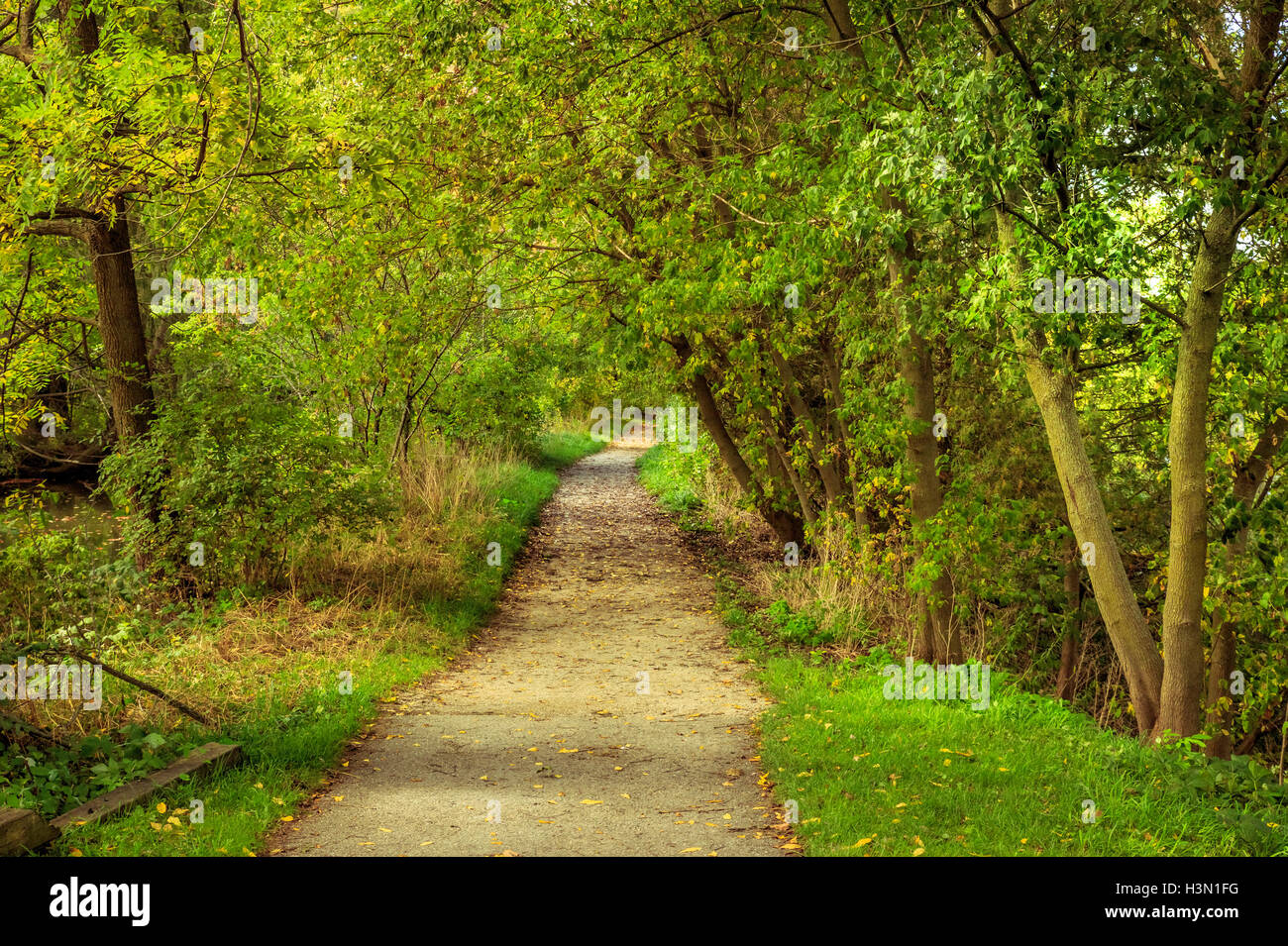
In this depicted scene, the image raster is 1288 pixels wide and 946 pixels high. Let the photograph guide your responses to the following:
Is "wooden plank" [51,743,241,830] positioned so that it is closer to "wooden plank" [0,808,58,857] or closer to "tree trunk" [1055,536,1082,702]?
"wooden plank" [0,808,58,857]

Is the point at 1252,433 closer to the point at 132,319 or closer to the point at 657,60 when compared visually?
the point at 657,60

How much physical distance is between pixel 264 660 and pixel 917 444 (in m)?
6.20

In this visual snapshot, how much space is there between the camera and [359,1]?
1076cm

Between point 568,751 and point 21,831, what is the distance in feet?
11.6

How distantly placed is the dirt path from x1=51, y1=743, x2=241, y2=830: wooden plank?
68 cm

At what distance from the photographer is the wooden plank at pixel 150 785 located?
203 inches

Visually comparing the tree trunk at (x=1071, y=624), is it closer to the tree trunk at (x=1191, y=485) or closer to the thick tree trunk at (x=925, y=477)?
the thick tree trunk at (x=925, y=477)

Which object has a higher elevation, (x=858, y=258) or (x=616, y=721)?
(x=858, y=258)

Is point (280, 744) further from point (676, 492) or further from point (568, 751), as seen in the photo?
point (676, 492)

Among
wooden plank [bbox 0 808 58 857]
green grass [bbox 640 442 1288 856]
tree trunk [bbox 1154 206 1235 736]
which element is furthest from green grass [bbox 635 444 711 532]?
wooden plank [bbox 0 808 58 857]

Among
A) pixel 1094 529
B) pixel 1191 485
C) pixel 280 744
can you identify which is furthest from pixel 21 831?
pixel 1191 485

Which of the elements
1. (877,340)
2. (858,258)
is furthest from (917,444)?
(858,258)

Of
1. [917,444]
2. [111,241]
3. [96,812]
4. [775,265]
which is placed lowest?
[96,812]

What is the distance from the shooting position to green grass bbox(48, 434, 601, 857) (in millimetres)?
5141
